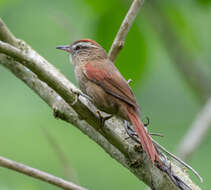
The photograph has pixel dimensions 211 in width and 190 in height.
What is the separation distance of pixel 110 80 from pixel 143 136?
846 mm

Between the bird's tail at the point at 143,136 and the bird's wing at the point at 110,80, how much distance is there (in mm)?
115

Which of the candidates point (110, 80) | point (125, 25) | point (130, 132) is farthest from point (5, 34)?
point (130, 132)

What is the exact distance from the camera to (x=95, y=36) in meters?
3.44

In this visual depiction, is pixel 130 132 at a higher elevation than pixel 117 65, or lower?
lower

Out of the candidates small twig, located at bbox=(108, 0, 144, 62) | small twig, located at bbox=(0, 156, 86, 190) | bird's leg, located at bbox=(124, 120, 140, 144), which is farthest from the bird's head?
small twig, located at bbox=(0, 156, 86, 190)

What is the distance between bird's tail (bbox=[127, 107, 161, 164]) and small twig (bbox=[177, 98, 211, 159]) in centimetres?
66

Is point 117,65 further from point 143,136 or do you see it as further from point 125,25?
point 143,136

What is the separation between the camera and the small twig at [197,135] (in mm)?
3842

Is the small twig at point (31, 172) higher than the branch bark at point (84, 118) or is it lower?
lower

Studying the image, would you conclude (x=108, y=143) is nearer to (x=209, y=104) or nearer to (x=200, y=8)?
(x=200, y=8)

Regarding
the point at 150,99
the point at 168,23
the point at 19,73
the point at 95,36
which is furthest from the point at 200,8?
the point at 150,99

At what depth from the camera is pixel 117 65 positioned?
354 cm

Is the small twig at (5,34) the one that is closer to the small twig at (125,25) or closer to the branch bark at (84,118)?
the branch bark at (84,118)

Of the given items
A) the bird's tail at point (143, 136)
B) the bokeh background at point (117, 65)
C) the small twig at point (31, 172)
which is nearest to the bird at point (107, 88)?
the bird's tail at point (143, 136)
